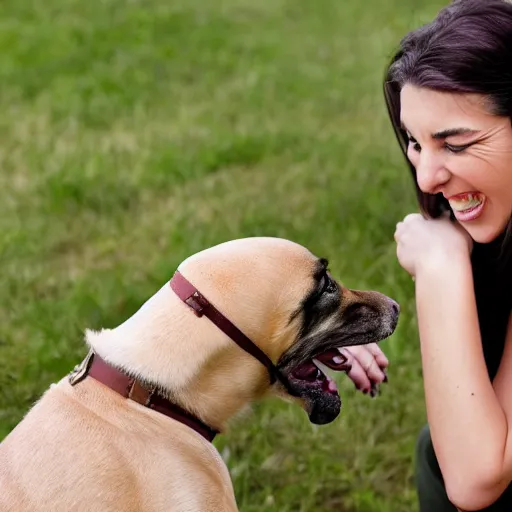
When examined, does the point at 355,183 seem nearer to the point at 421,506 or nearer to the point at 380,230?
the point at 380,230

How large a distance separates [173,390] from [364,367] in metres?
0.76

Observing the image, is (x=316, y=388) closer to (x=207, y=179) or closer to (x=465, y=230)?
(x=465, y=230)

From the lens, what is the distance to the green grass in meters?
3.52

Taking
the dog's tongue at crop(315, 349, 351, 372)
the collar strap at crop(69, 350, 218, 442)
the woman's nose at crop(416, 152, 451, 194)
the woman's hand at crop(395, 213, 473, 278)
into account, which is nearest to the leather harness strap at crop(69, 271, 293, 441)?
the collar strap at crop(69, 350, 218, 442)

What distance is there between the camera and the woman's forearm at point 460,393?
2.29 m

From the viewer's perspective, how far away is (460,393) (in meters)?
2.31

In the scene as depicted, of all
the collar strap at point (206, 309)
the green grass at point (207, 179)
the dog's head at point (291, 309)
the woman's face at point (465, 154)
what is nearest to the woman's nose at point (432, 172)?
the woman's face at point (465, 154)

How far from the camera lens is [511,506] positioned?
2570 millimetres

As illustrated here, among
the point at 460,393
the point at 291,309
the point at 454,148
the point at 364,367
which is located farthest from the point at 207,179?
the point at 460,393

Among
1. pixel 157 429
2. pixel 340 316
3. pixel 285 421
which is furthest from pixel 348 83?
pixel 157 429

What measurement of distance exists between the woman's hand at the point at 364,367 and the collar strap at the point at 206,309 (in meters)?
0.53

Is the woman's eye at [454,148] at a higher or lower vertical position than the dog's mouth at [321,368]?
higher

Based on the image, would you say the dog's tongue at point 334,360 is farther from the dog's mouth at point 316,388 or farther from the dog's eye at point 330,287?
the dog's eye at point 330,287

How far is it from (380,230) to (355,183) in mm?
644
